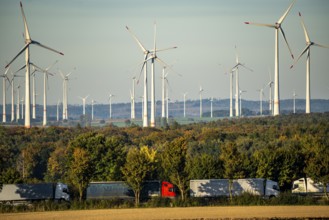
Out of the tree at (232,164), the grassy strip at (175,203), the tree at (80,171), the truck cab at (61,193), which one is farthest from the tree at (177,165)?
the truck cab at (61,193)

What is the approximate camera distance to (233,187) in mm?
125438

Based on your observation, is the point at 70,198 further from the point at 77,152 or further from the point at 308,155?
the point at 308,155

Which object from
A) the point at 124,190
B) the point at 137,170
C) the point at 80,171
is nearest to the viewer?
the point at 124,190

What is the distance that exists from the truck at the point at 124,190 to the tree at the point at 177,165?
1.35m

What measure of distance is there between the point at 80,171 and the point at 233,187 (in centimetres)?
1975

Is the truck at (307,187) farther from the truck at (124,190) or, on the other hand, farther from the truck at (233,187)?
the truck at (124,190)

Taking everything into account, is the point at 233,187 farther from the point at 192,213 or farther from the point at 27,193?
the point at 27,193

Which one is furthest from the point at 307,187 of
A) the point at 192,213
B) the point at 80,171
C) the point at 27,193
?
the point at 27,193

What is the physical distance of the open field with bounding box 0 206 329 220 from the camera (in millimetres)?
97625

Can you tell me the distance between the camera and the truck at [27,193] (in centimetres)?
11744

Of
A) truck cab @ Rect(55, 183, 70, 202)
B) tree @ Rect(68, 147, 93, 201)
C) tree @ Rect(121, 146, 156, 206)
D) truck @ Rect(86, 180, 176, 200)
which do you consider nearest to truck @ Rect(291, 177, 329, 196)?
truck @ Rect(86, 180, 176, 200)

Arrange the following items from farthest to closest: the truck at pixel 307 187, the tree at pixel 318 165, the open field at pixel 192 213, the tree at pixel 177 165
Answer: the truck at pixel 307 187 → the tree at pixel 177 165 → the tree at pixel 318 165 → the open field at pixel 192 213

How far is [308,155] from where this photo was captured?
140750 mm

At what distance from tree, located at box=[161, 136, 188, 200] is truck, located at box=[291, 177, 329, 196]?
14740 millimetres
